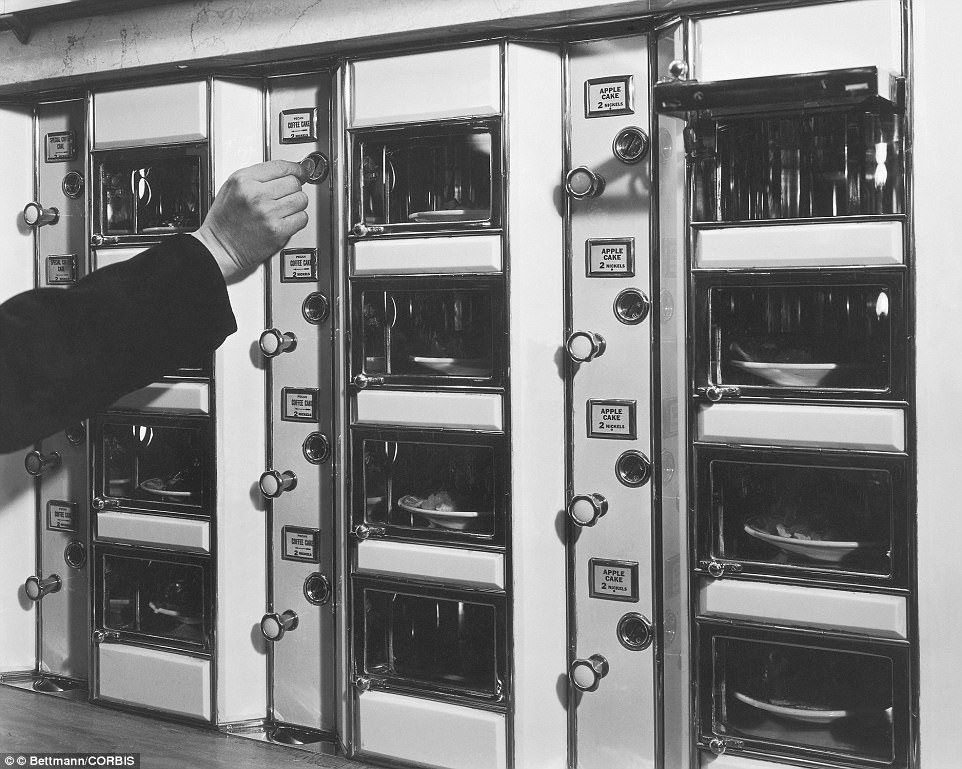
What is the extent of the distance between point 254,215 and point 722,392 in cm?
86

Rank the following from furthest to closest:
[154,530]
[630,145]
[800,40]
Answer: [154,530] → [630,145] → [800,40]

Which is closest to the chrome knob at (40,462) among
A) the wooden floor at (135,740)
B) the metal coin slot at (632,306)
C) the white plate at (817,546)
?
the wooden floor at (135,740)

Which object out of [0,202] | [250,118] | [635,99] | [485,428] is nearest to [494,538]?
[485,428]

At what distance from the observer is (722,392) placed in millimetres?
1527

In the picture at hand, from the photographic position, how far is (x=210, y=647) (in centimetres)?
193

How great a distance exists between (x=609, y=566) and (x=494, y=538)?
200 millimetres

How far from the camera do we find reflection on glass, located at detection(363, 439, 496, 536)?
1.70 m

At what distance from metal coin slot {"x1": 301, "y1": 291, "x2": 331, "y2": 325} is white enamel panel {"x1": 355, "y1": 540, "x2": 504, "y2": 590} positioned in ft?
1.40

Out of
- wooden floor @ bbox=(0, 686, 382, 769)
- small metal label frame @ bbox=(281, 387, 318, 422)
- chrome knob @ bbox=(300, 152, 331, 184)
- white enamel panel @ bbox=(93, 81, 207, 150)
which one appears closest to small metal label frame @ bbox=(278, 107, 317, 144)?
chrome knob @ bbox=(300, 152, 331, 184)

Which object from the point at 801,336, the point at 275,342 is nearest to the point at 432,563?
the point at 275,342

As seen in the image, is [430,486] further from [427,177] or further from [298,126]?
[298,126]

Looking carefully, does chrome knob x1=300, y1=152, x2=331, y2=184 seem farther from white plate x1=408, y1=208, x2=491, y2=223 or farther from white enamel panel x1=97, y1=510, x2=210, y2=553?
white enamel panel x1=97, y1=510, x2=210, y2=553

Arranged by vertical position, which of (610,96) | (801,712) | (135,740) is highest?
(610,96)

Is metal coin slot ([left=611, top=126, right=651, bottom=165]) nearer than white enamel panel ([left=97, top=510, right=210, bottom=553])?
Yes
